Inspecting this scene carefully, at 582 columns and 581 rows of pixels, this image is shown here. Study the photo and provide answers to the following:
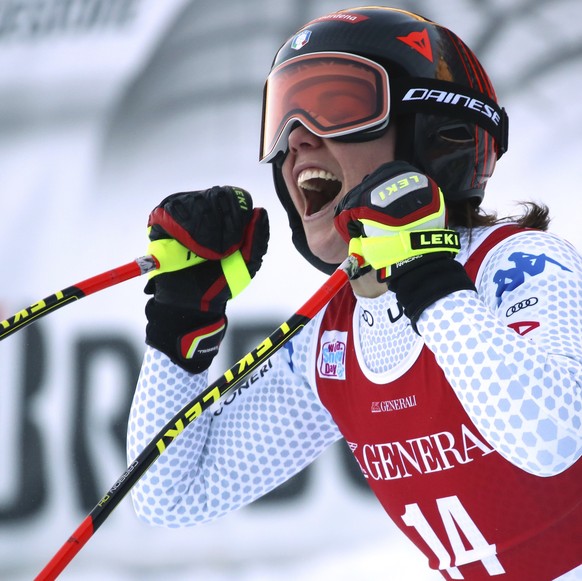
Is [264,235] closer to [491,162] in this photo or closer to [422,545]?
[491,162]

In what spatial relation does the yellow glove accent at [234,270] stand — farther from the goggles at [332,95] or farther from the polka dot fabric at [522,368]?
the polka dot fabric at [522,368]

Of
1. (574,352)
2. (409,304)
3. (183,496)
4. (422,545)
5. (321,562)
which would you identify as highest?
(409,304)

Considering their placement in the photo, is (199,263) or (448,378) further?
(199,263)

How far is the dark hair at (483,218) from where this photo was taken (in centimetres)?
203

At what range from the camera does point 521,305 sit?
1.66 m

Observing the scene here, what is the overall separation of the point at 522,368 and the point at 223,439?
96cm

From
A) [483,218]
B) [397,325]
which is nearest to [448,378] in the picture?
[397,325]

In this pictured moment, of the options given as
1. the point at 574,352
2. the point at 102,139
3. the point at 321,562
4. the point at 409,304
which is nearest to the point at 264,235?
the point at 409,304

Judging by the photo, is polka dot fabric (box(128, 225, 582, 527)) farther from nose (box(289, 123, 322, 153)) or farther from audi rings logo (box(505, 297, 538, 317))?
nose (box(289, 123, 322, 153))

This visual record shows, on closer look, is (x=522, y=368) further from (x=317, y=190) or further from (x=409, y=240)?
Answer: (x=317, y=190)

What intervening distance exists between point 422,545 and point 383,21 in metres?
1.11

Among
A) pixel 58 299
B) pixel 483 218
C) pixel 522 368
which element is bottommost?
pixel 522 368

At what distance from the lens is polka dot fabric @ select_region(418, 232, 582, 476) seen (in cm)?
147

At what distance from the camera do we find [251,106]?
403 cm
